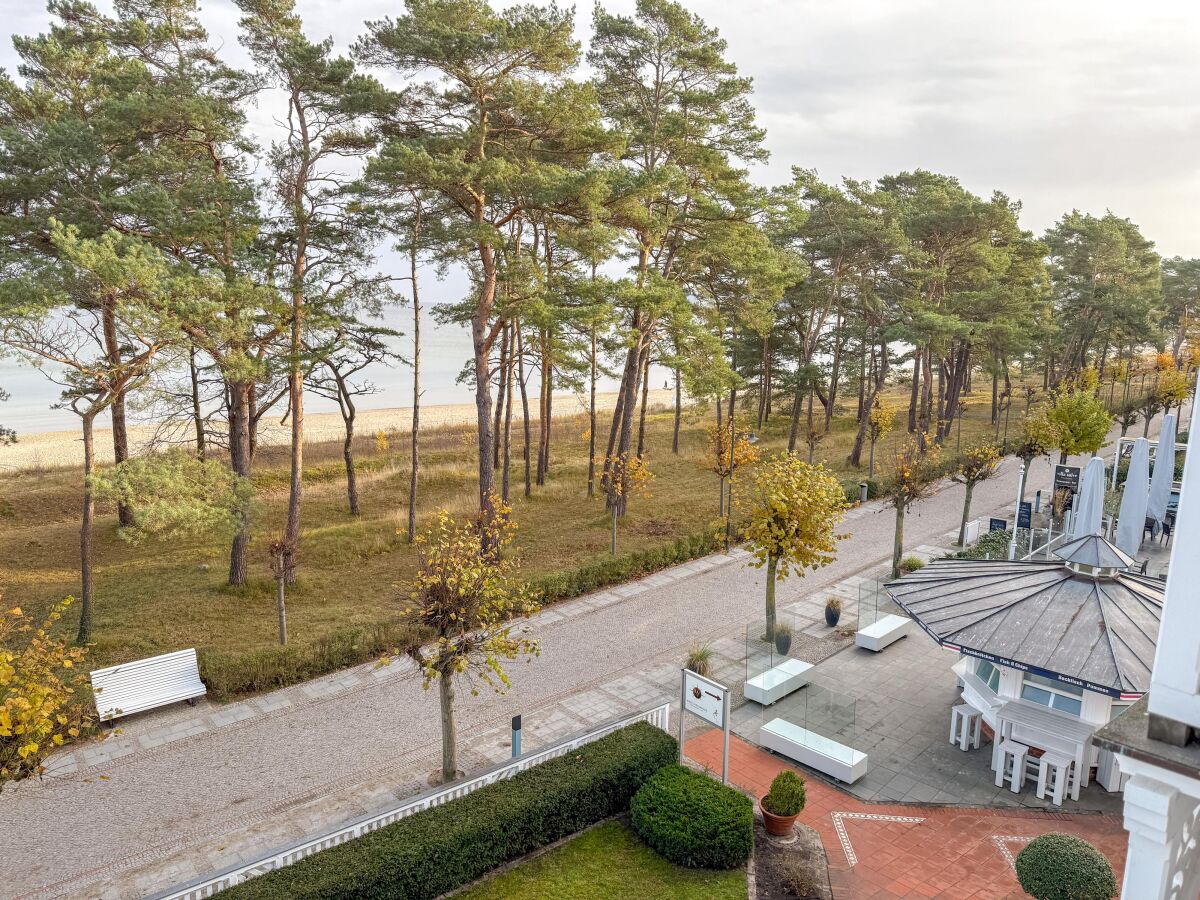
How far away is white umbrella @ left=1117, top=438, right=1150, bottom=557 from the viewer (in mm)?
17969

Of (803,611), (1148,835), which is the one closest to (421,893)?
(1148,835)

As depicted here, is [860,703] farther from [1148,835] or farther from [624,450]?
[624,450]

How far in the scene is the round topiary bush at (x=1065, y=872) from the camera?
24.8 ft

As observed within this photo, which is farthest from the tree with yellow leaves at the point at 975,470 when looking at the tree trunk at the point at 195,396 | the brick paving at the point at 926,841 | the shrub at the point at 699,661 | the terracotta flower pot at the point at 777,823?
the tree trunk at the point at 195,396

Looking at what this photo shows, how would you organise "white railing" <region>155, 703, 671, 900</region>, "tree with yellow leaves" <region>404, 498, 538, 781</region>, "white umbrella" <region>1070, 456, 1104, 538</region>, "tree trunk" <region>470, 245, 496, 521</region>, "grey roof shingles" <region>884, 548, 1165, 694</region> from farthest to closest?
"tree trunk" <region>470, 245, 496, 521</region> → "white umbrella" <region>1070, 456, 1104, 538</region> → "tree with yellow leaves" <region>404, 498, 538, 781</region> → "grey roof shingles" <region>884, 548, 1165, 694</region> → "white railing" <region>155, 703, 671, 900</region>

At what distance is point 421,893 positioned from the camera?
8422mm

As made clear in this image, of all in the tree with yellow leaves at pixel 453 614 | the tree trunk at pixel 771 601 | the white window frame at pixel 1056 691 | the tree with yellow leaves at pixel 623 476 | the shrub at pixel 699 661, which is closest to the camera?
the tree with yellow leaves at pixel 453 614

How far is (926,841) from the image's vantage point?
966 centimetres

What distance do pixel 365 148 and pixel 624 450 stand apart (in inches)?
465

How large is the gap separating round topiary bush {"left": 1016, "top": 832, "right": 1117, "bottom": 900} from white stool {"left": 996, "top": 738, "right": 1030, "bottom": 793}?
110 inches

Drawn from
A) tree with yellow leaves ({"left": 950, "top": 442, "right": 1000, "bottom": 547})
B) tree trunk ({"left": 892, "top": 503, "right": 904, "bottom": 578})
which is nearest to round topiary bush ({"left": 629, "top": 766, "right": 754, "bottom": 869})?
tree trunk ({"left": 892, "top": 503, "right": 904, "bottom": 578})

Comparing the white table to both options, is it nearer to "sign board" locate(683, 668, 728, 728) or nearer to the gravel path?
"sign board" locate(683, 668, 728, 728)

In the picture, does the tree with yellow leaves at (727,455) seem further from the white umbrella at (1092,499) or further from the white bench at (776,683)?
the white bench at (776,683)

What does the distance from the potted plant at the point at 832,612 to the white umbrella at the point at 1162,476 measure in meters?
9.39
